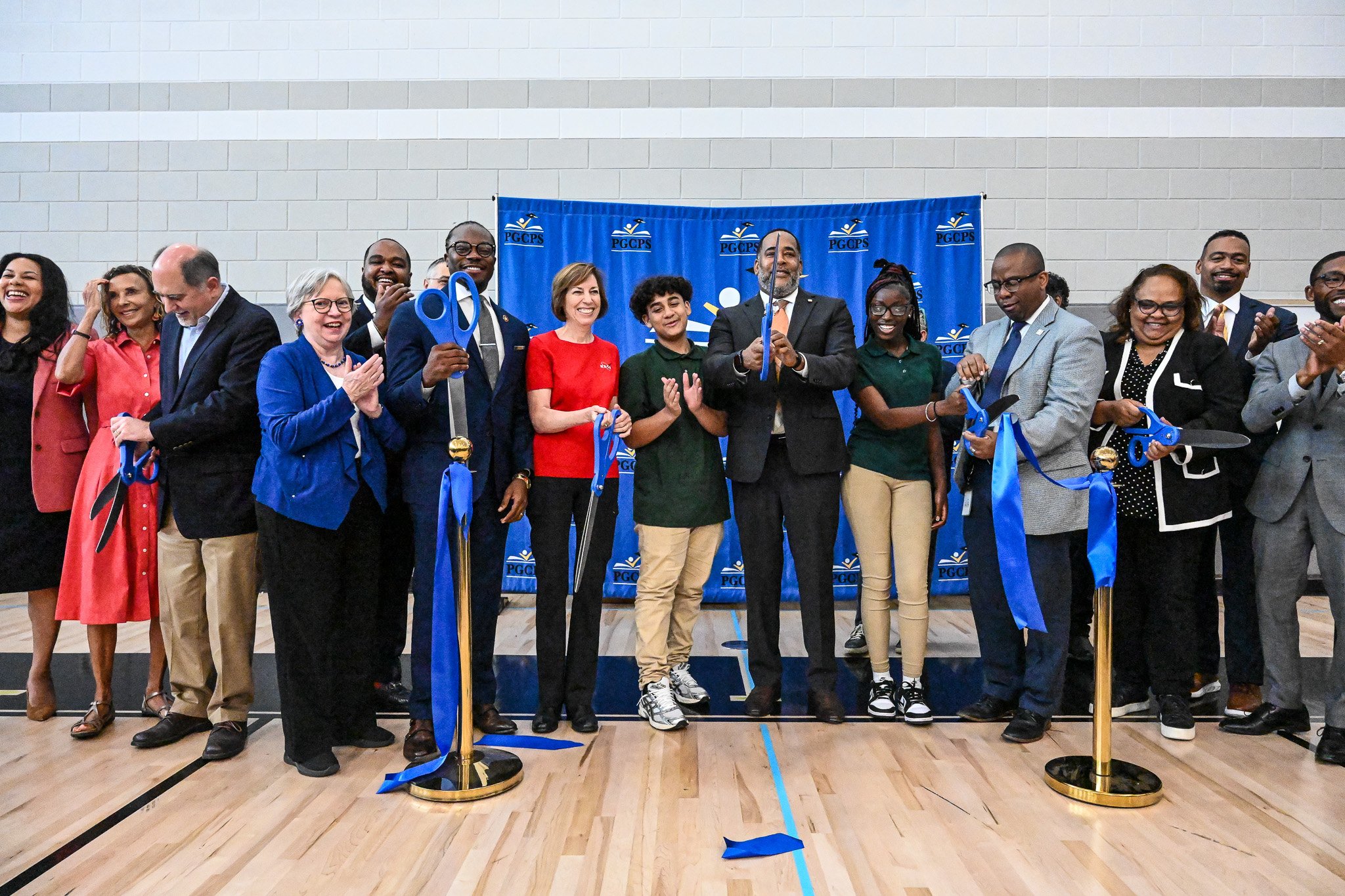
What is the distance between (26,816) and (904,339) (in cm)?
320

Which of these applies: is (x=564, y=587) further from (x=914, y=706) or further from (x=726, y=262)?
(x=726, y=262)

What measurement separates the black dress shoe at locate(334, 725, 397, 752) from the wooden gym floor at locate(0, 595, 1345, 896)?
0.15 ft

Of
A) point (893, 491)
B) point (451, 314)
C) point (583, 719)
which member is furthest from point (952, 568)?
point (451, 314)

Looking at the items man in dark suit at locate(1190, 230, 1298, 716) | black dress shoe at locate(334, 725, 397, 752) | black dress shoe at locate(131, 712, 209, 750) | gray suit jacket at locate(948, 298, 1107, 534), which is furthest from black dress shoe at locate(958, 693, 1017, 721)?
black dress shoe at locate(131, 712, 209, 750)

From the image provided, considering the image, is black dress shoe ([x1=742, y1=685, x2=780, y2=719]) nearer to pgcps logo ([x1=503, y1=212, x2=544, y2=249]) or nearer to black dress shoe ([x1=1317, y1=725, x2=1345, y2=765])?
black dress shoe ([x1=1317, y1=725, x2=1345, y2=765])

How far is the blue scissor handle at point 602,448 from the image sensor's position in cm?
304

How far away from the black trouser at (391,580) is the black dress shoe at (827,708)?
157 cm

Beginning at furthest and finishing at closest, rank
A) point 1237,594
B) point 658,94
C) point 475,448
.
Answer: point 658,94 < point 1237,594 < point 475,448

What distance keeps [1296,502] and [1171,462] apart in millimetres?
429

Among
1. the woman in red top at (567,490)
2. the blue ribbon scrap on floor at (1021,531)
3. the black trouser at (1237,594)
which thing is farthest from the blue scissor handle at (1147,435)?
the woman in red top at (567,490)

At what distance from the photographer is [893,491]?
3.36 metres

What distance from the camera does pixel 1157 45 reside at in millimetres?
6004

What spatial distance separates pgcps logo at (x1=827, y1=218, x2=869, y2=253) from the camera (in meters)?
5.78

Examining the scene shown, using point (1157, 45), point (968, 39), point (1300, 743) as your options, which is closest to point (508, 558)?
point (1300, 743)
